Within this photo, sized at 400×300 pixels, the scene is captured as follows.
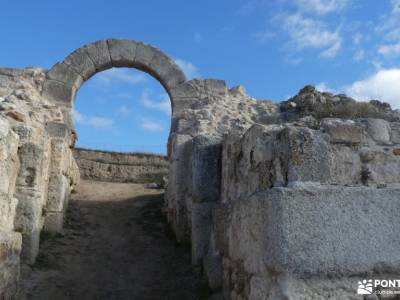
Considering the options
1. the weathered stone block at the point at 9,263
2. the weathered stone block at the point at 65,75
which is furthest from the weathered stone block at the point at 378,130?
the weathered stone block at the point at 65,75

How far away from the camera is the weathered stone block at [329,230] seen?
2.30 metres

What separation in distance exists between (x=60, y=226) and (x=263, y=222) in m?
4.67

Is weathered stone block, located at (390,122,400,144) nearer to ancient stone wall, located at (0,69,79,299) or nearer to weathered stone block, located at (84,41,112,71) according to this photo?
ancient stone wall, located at (0,69,79,299)

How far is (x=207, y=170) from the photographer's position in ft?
16.5

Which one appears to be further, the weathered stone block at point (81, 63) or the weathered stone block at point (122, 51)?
the weathered stone block at point (122, 51)

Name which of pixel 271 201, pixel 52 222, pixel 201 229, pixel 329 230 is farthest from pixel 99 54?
pixel 329 230

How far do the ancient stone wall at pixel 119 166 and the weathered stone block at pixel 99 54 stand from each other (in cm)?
455

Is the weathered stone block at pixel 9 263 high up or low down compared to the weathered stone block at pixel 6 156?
down

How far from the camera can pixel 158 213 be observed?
788 cm

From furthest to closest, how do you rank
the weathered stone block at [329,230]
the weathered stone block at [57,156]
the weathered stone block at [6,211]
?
the weathered stone block at [57,156] < the weathered stone block at [6,211] < the weathered stone block at [329,230]

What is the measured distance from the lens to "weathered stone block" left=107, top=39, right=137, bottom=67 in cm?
897

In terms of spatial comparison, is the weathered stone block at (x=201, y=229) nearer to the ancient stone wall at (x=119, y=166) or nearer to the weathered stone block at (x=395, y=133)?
the weathered stone block at (x=395, y=133)

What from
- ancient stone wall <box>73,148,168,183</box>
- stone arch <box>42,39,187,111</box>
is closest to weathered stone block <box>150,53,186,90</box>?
stone arch <box>42,39,187,111</box>

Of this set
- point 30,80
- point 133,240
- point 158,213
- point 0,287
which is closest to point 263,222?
point 0,287
